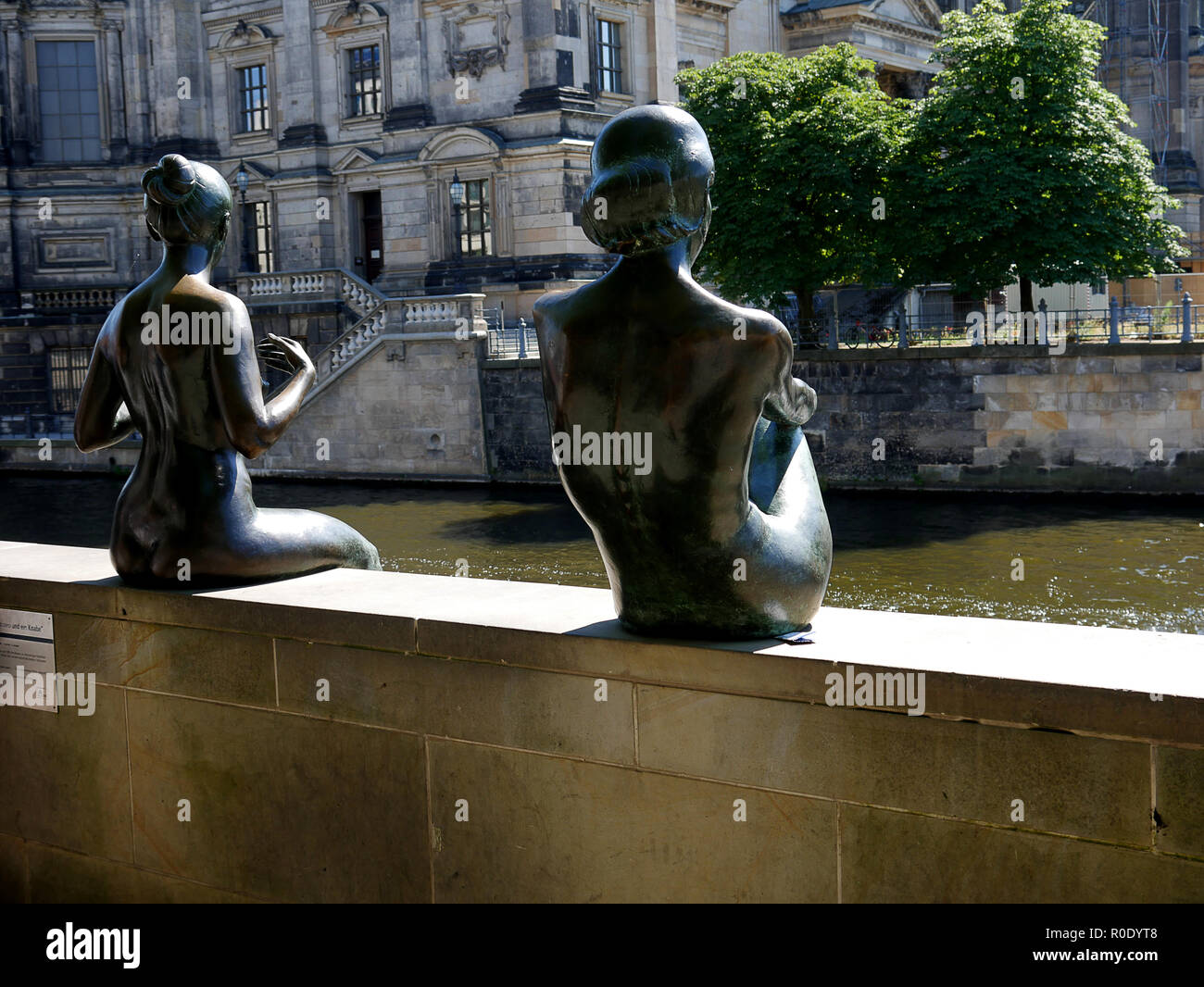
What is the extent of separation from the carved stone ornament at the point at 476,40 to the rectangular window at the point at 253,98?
6.44m

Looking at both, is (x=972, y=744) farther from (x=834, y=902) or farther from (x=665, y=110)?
(x=665, y=110)

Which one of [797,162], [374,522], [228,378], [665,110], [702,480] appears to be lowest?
[374,522]

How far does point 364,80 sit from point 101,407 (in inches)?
1352

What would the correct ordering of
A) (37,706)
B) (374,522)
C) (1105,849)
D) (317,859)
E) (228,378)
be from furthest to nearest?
(374,522) < (37,706) < (228,378) < (317,859) < (1105,849)

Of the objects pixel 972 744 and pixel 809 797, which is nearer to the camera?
pixel 972 744

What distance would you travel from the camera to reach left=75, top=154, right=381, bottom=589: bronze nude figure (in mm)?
4863

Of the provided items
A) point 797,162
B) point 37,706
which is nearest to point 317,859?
point 37,706

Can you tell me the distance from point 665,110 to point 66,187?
134 ft

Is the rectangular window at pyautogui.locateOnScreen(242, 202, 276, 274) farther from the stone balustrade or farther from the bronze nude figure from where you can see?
the bronze nude figure

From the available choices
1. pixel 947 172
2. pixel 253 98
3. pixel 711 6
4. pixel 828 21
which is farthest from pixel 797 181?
pixel 253 98

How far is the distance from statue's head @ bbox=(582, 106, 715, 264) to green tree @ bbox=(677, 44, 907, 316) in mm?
24273

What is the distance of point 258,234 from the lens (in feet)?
Result: 129

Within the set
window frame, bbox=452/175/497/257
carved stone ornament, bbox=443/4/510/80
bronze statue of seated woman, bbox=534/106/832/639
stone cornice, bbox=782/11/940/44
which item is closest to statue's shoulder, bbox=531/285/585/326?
bronze statue of seated woman, bbox=534/106/832/639

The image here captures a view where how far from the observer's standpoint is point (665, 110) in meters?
3.73
